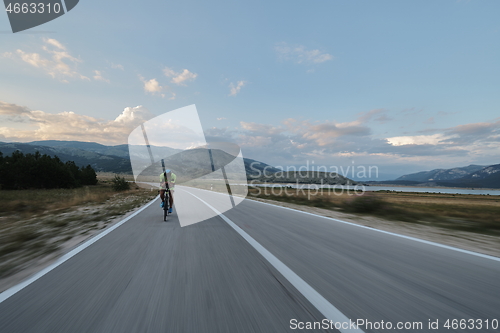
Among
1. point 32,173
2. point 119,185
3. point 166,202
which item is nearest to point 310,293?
point 166,202

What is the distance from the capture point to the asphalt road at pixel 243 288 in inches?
99.3

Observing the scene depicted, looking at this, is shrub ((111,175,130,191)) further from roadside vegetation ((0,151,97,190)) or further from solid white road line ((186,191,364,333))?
solid white road line ((186,191,364,333))

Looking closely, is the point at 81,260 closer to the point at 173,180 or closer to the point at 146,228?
the point at 146,228

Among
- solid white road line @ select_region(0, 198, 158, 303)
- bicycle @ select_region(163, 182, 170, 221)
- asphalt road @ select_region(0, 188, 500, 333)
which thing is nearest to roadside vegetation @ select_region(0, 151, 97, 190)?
bicycle @ select_region(163, 182, 170, 221)

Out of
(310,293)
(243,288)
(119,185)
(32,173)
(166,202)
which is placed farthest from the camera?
(32,173)

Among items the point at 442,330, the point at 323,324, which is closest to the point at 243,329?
the point at 323,324

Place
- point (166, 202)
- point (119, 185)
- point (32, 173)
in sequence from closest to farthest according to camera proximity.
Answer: point (166, 202)
point (119, 185)
point (32, 173)

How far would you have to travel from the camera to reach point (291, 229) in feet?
26.0

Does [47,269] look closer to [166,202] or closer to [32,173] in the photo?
[166,202]

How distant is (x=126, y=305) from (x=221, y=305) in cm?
104

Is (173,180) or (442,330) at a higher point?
(173,180)

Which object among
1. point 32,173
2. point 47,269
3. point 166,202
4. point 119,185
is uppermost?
point 32,173

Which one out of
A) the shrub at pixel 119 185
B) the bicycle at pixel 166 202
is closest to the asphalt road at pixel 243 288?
the bicycle at pixel 166 202

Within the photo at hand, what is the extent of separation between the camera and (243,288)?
3.32 metres
